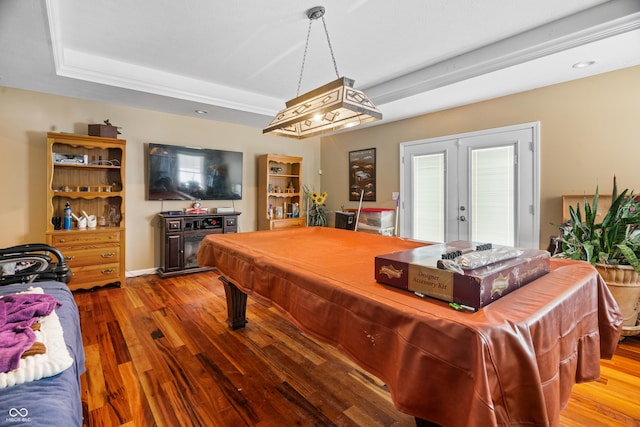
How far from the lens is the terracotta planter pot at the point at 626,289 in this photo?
7.53 feet

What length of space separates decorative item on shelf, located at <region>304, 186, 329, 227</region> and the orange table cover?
427cm

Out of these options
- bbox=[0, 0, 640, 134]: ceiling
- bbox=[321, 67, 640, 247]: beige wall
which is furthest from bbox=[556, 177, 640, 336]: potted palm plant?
bbox=[0, 0, 640, 134]: ceiling

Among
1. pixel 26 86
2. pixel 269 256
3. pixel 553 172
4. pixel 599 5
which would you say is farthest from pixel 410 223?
pixel 26 86

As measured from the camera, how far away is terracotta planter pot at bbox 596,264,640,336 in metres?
2.29

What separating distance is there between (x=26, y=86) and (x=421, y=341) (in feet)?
16.2

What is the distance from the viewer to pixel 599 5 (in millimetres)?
2295

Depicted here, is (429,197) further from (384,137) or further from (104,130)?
(104,130)

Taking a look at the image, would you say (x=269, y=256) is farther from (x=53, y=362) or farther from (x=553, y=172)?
(x=553, y=172)

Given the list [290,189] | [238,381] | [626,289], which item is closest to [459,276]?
[238,381]

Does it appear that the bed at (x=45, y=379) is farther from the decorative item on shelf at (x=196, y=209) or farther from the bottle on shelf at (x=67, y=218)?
the decorative item on shelf at (x=196, y=209)

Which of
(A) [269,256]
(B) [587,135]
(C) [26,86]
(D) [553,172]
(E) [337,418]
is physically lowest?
(E) [337,418]

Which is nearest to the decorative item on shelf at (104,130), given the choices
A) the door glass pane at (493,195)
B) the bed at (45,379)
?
the bed at (45,379)

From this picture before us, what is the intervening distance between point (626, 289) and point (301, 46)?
3535 mm

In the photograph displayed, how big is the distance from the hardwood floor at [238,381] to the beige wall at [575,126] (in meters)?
1.59
